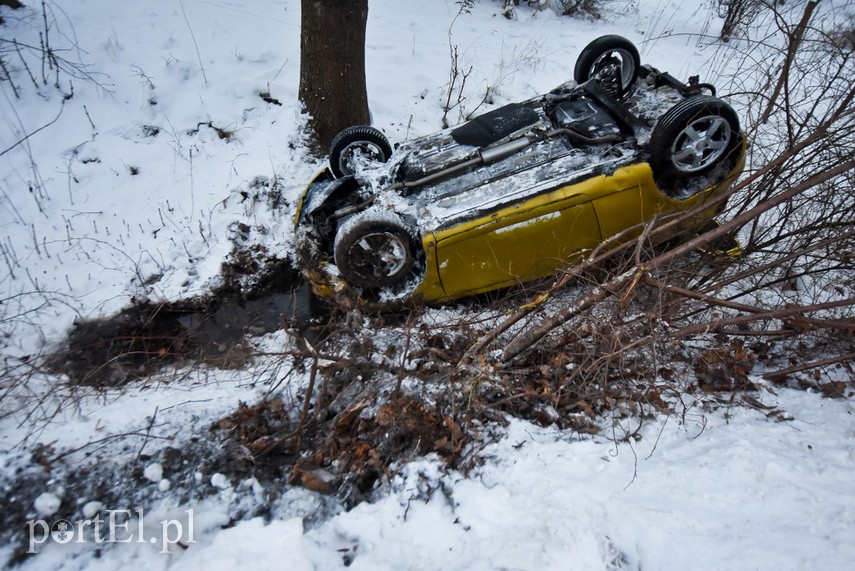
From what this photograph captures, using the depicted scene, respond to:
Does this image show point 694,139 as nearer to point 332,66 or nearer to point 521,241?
point 521,241

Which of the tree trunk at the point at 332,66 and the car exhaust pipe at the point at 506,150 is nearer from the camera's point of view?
the car exhaust pipe at the point at 506,150

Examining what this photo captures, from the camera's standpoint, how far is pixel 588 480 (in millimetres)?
2512

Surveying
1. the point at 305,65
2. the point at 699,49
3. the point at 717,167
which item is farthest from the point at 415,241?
the point at 699,49

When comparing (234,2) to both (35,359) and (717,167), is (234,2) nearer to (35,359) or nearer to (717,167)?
(35,359)

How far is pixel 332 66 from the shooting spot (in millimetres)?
5234

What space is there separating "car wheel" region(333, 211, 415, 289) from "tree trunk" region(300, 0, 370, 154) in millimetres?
2283

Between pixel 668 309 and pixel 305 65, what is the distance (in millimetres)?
4440

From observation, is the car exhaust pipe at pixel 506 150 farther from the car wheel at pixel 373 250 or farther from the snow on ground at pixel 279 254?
the snow on ground at pixel 279 254

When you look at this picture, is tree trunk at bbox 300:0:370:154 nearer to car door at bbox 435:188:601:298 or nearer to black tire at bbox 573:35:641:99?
black tire at bbox 573:35:641:99

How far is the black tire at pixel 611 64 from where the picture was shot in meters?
4.72

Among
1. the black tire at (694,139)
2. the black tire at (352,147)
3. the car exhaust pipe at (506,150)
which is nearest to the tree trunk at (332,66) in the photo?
the black tire at (352,147)

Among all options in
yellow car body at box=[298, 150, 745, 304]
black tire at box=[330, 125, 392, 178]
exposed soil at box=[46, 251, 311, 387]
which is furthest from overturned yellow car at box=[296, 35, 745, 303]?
exposed soil at box=[46, 251, 311, 387]

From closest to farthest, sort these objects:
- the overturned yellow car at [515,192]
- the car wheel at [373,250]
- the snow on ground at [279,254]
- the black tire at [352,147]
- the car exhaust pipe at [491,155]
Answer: the snow on ground at [279,254]
the overturned yellow car at [515,192]
the car wheel at [373,250]
the car exhaust pipe at [491,155]
the black tire at [352,147]

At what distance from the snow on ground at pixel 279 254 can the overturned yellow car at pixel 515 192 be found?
1.07 meters
